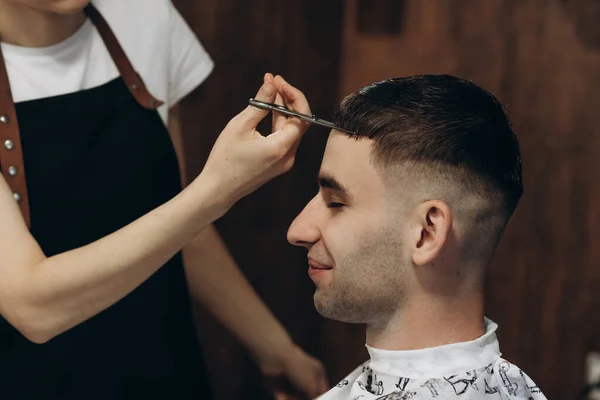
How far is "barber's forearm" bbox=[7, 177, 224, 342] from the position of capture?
55.8 inches

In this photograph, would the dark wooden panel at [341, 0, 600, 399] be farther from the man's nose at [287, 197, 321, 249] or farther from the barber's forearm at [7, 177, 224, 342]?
the barber's forearm at [7, 177, 224, 342]

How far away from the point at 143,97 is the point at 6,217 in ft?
1.37

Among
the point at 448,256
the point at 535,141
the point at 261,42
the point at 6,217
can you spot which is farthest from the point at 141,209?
the point at 535,141

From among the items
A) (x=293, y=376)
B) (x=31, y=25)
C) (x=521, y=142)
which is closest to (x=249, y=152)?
(x=31, y=25)

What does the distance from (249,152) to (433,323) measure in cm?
37

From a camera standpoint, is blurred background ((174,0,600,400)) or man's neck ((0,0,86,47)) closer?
man's neck ((0,0,86,47))

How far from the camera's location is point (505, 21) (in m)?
2.66

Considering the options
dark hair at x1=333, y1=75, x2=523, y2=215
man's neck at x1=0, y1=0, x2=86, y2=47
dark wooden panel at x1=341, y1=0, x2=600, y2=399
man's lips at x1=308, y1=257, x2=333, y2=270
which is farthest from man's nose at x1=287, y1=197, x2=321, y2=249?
dark wooden panel at x1=341, y1=0, x2=600, y2=399

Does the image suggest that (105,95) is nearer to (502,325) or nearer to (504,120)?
(504,120)

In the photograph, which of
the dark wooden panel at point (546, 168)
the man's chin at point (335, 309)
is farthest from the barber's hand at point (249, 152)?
the dark wooden panel at point (546, 168)

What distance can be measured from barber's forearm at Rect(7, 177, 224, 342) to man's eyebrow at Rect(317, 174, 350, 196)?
0.54 feet

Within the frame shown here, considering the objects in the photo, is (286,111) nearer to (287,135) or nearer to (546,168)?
(287,135)

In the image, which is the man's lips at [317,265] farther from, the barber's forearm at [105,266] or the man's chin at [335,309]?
the barber's forearm at [105,266]

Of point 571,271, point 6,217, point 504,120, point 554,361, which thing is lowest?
point 554,361
